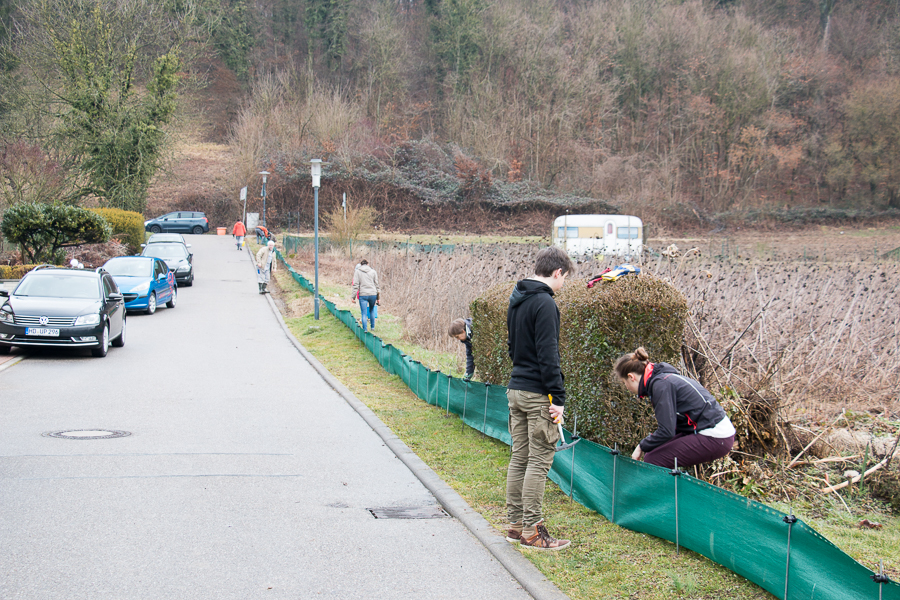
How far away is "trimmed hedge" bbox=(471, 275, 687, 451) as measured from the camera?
252 inches

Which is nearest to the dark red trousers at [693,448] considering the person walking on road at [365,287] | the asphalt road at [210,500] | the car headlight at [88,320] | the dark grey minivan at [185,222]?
the asphalt road at [210,500]

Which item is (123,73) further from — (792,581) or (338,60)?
(792,581)

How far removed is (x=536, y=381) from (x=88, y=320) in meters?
11.5

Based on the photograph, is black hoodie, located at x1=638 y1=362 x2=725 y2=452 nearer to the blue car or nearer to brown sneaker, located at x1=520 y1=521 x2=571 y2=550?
brown sneaker, located at x1=520 y1=521 x2=571 y2=550

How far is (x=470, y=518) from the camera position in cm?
588

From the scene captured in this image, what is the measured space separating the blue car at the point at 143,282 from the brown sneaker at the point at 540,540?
59.5ft

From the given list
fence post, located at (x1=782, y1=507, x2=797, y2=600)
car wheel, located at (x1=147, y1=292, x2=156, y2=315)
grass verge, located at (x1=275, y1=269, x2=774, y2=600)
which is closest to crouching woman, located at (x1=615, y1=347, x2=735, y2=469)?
grass verge, located at (x1=275, y1=269, x2=774, y2=600)

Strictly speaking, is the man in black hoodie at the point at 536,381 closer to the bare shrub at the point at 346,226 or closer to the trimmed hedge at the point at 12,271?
the trimmed hedge at the point at 12,271

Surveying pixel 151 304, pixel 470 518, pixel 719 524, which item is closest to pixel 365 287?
pixel 151 304

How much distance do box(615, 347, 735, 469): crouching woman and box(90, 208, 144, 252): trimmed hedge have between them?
33.9 m

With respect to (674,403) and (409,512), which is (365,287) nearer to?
(409,512)

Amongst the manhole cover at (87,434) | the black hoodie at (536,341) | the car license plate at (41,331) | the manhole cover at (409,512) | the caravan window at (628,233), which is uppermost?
the caravan window at (628,233)

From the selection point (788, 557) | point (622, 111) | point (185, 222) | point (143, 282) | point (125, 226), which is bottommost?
point (788, 557)

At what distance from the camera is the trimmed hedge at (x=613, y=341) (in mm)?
6406
